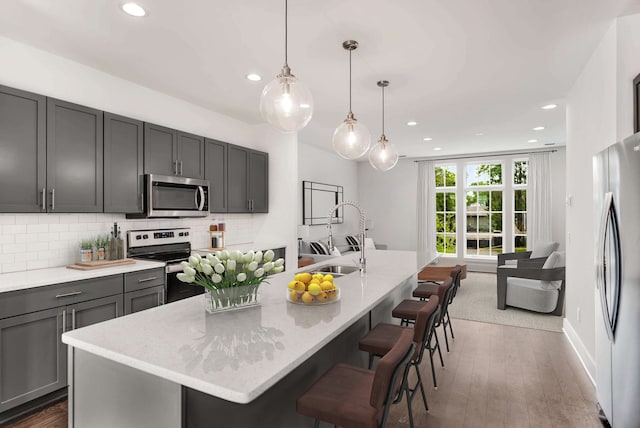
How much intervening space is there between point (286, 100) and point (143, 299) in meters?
2.18

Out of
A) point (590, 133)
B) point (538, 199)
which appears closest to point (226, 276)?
point (590, 133)

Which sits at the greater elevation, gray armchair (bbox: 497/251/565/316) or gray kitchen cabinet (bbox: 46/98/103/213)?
gray kitchen cabinet (bbox: 46/98/103/213)

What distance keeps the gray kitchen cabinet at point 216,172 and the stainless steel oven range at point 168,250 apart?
1.62ft

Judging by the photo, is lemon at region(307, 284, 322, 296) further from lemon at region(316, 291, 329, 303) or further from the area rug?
the area rug

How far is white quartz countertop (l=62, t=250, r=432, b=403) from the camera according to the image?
1105 mm

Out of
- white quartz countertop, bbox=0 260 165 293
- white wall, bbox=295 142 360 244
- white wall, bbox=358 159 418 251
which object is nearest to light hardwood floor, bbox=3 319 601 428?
white quartz countertop, bbox=0 260 165 293

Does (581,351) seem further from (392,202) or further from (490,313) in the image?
(392,202)

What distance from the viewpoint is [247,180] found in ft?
16.0

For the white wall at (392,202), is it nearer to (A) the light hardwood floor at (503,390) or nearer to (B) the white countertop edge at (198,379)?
(A) the light hardwood floor at (503,390)

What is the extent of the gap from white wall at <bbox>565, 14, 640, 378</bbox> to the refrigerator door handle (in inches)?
22.0

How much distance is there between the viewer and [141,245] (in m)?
3.60

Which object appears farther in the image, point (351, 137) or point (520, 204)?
point (520, 204)

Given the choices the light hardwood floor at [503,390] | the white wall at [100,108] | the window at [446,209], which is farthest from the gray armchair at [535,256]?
the white wall at [100,108]

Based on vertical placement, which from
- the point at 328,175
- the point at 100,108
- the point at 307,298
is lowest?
the point at 307,298
